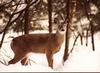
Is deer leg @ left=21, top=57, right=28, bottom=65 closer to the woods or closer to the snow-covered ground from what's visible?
the snow-covered ground

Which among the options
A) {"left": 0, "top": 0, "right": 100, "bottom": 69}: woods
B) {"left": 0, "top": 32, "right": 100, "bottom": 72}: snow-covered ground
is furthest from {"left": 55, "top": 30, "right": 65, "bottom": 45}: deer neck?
{"left": 0, "top": 0, "right": 100, "bottom": 69}: woods

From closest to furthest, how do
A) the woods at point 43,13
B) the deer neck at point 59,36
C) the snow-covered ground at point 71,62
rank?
the snow-covered ground at point 71,62, the deer neck at point 59,36, the woods at point 43,13

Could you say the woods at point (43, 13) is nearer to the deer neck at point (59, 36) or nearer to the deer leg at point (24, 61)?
the deer neck at point (59, 36)

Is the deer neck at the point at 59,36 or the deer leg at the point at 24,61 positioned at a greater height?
the deer neck at the point at 59,36

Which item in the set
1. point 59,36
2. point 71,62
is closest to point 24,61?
point 59,36

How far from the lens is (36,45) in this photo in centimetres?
612

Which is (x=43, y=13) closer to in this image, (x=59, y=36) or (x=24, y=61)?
(x=59, y=36)

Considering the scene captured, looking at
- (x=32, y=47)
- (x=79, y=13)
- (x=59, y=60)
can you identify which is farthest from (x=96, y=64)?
(x=79, y=13)

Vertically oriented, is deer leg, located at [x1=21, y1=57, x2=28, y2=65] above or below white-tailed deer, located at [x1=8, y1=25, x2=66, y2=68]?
below

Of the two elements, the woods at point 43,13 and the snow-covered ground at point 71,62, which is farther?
the woods at point 43,13

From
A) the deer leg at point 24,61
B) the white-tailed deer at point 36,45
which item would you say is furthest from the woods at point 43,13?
the deer leg at point 24,61

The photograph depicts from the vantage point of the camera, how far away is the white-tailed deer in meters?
5.93

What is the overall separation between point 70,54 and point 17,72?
263 centimetres

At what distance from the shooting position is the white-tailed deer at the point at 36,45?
19.5 ft
